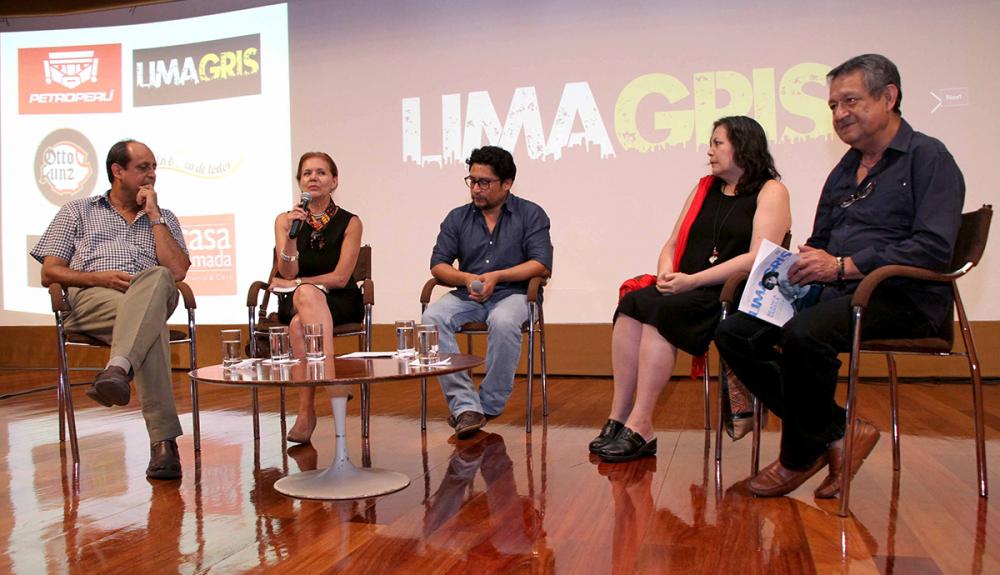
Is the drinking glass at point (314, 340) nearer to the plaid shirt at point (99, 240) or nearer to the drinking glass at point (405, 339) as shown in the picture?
the drinking glass at point (405, 339)

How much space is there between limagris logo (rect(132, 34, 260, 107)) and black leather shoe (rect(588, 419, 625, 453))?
150 inches

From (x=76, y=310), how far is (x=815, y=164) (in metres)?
3.71

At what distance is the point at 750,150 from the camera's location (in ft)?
8.64

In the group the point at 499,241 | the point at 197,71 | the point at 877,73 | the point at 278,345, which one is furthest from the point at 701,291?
the point at 197,71

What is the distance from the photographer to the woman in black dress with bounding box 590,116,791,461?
8.40 feet

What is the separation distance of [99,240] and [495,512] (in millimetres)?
1861

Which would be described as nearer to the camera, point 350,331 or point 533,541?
point 533,541

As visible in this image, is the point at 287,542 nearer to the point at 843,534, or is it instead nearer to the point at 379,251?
the point at 843,534

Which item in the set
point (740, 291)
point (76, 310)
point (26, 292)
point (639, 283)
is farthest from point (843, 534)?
point (26, 292)

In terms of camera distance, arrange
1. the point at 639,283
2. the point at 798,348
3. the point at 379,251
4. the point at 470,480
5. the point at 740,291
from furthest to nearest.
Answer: the point at 379,251 → the point at 639,283 → the point at 740,291 → the point at 470,480 → the point at 798,348

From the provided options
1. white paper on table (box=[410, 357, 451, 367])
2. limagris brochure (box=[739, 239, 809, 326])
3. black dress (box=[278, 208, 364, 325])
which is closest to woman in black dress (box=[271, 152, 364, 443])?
black dress (box=[278, 208, 364, 325])

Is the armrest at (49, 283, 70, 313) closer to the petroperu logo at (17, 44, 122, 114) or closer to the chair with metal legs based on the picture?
the chair with metal legs

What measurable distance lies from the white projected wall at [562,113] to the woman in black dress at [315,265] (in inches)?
76.6

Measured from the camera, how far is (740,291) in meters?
2.56
